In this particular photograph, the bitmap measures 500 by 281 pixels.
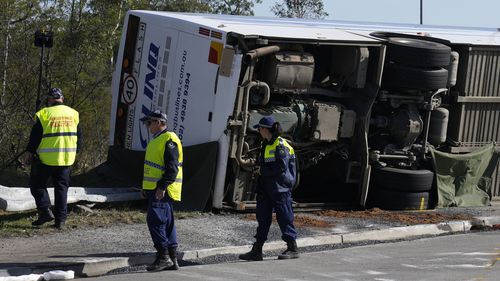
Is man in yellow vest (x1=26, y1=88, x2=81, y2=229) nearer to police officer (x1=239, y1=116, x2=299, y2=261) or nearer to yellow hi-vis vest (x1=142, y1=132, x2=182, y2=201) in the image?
yellow hi-vis vest (x1=142, y1=132, x2=182, y2=201)

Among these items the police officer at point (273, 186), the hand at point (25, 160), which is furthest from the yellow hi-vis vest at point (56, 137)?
the hand at point (25, 160)

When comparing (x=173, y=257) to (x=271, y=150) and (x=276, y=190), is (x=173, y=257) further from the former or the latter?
(x=271, y=150)

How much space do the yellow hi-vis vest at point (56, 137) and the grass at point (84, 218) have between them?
76 cm

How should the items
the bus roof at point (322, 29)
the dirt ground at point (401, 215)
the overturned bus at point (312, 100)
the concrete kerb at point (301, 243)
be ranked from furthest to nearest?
the dirt ground at point (401, 215) < the bus roof at point (322, 29) < the overturned bus at point (312, 100) < the concrete kerb at point (301, 243)

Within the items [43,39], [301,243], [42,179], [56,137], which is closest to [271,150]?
[301,243]

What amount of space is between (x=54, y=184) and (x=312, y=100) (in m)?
3.88

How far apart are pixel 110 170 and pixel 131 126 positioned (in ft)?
2.50

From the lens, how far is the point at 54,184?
1157 centimetres

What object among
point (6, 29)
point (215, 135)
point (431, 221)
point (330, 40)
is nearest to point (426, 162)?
point (431, 221)

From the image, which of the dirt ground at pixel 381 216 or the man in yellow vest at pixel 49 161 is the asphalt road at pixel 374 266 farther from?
the man in yellow vest at pixel 49 161

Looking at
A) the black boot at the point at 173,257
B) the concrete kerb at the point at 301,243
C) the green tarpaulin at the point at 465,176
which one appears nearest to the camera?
the concrete kerb at the point at 301,243

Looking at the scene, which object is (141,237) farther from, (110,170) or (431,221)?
(431,221)

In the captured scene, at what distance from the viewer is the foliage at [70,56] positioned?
23.3m

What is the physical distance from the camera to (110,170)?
1475 centimetres
